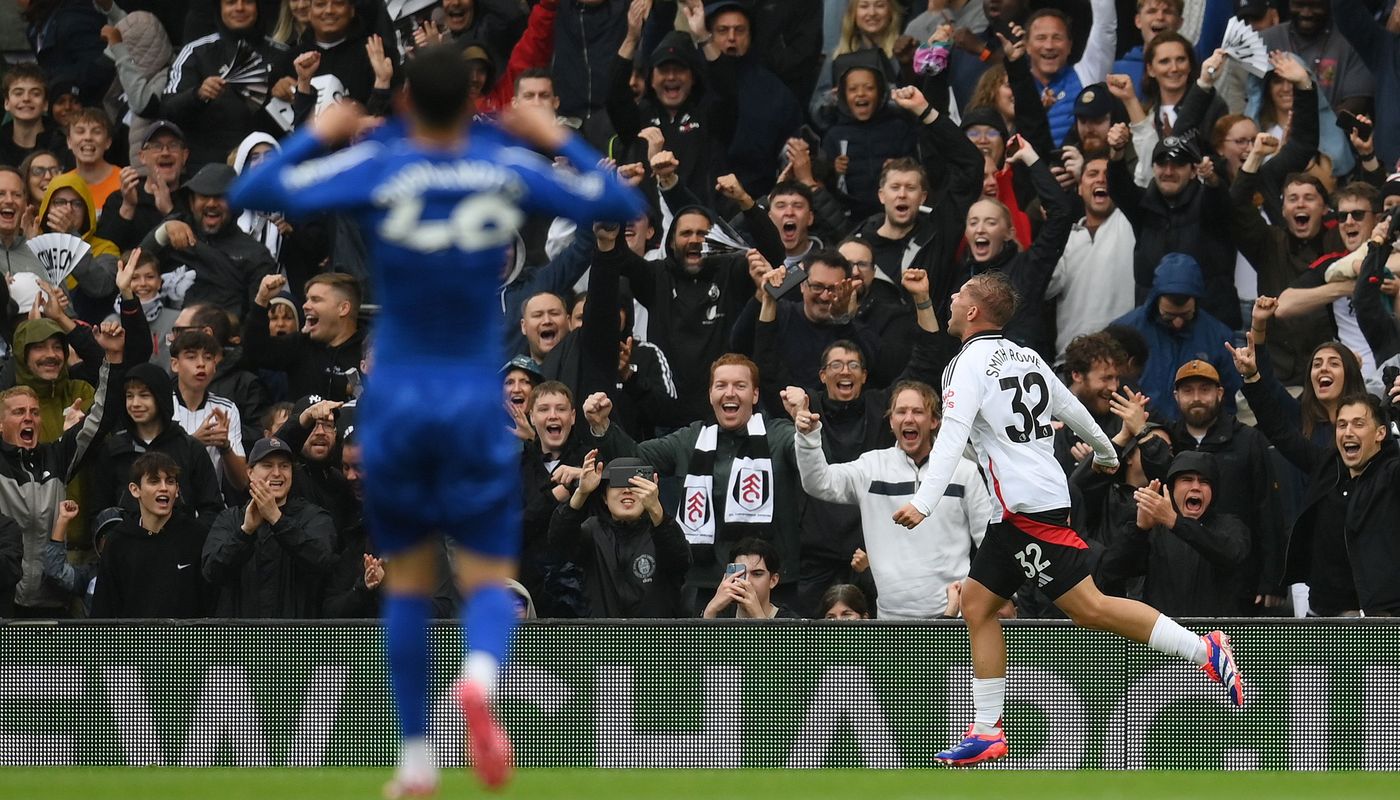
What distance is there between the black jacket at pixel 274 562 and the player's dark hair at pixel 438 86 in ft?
15.0

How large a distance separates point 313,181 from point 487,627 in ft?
4.73

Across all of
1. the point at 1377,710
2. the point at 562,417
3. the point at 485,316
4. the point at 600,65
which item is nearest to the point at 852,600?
the point at 562,417

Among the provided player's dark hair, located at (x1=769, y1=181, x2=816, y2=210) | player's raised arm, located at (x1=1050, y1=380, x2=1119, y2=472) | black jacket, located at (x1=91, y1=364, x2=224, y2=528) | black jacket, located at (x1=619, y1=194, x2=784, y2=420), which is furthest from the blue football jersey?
player's dark hair, located at (x1=769, y1=181, x2=816, y2=210)

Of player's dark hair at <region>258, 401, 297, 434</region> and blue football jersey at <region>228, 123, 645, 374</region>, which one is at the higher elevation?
blue football jersey at <region>228, 123, 645, 374</region>

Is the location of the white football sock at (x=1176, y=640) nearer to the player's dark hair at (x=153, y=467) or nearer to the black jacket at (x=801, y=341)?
the black jacket at (x=801, y=341)

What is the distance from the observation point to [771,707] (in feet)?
32.5

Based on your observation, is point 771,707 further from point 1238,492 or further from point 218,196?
point 218,196

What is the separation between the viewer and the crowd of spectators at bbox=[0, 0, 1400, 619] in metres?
10.6

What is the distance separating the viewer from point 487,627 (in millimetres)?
6484

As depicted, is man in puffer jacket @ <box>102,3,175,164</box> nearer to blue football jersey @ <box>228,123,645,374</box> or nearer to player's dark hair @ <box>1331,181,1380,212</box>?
player's dark hair @ <box>1331,181,1380,212</box>

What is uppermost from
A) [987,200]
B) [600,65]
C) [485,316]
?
[600,65]

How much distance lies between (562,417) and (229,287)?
3.08 meters

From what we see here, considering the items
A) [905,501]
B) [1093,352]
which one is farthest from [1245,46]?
[905,501]

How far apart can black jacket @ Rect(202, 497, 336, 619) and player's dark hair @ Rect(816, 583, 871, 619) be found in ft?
8.16
